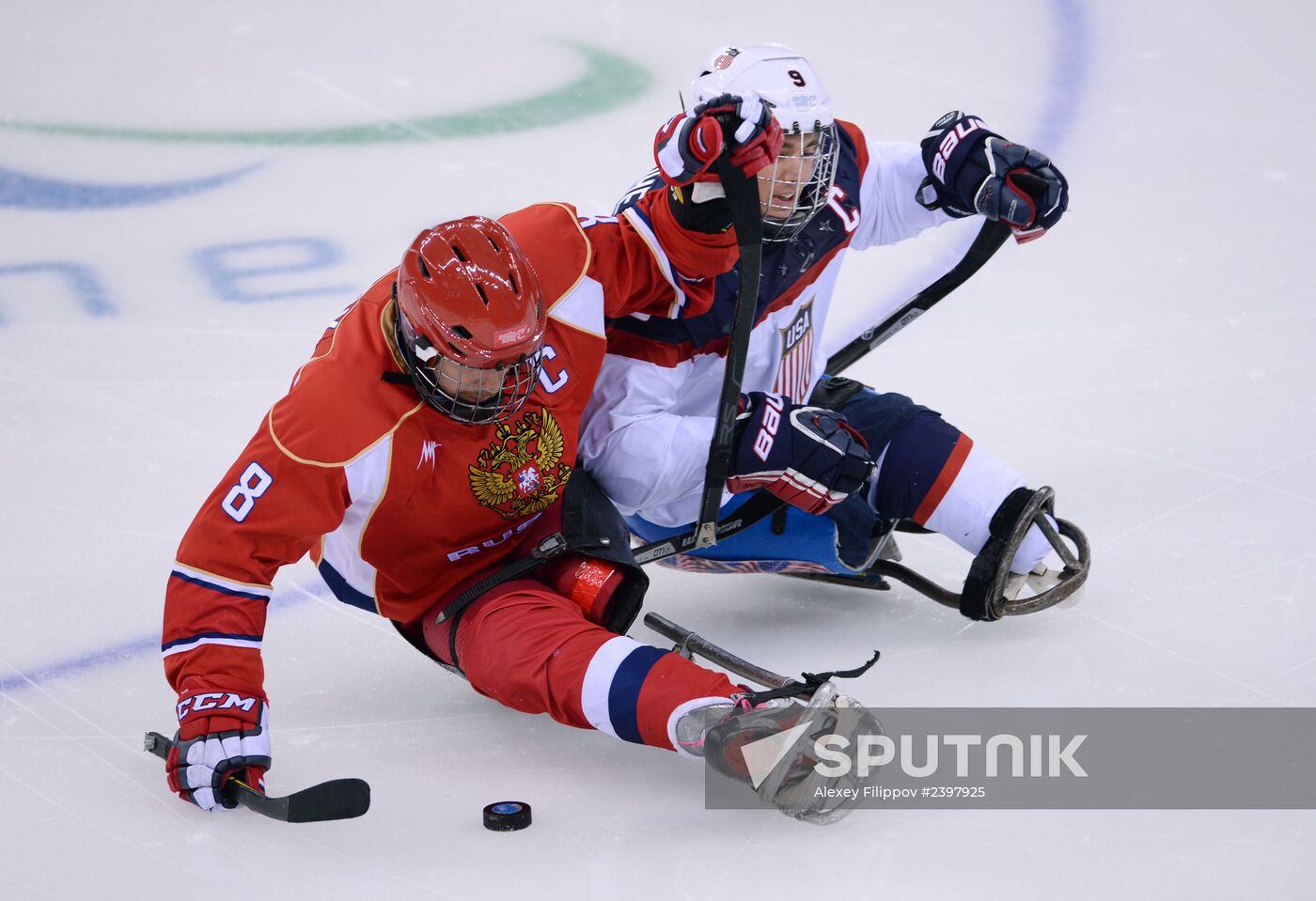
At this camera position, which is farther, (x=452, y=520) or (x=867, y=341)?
(x=867, y=341)

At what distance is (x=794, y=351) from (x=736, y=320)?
0.39m

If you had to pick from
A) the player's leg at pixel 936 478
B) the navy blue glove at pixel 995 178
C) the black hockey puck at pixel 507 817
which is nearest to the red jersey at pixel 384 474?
the black hockey puck at pixel 507 817

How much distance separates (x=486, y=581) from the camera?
300cm

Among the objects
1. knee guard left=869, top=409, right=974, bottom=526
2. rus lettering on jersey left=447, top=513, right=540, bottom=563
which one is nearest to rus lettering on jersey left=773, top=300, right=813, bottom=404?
knee guard left=869, top=409, right=974, bottom=526

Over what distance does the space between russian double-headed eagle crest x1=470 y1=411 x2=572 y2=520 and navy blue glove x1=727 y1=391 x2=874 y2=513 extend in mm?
350

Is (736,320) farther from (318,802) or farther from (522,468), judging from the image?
(318,802)

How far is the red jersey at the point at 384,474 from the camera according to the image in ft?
8.91

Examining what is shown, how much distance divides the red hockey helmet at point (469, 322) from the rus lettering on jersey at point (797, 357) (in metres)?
0.75

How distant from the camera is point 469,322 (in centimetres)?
268

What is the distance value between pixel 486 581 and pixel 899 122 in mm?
3383

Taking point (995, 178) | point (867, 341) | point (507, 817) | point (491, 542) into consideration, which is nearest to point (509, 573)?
point (491, 542)

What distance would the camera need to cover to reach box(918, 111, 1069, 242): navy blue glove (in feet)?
10.9

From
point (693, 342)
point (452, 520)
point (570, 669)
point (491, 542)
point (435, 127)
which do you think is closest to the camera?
point (570, 669)

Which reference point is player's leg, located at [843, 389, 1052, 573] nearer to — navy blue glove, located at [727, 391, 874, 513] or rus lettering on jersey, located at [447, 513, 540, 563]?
navy blue glove, located at [727, 391, 874, 513]
